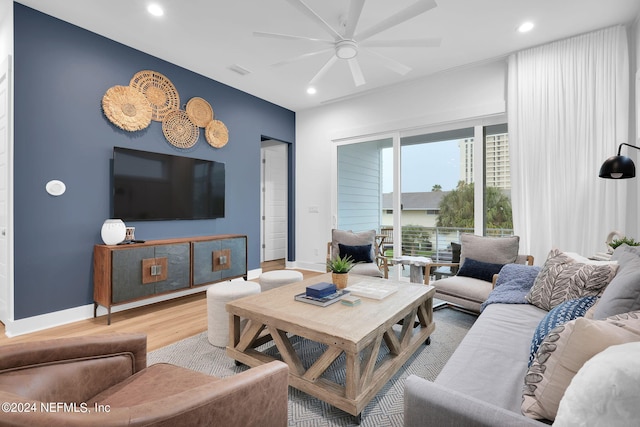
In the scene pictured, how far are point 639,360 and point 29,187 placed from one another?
3.91 m

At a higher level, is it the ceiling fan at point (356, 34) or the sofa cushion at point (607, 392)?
the ceiling fan at point (356, 34)

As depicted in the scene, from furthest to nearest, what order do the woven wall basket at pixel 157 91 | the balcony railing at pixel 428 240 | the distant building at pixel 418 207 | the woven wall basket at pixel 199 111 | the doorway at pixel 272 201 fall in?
1. the doorway at pixel 272 201
2. the distant building at pixel 418 207
3. the balcony railing at pixel 428 240
4. the woven wall basket at pixel 199 111
5. the woven wall basket at pixel 157 91

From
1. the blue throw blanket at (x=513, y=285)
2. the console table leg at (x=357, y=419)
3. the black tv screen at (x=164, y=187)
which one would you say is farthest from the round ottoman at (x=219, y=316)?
the blue throw blanket at (x=513, y=285)

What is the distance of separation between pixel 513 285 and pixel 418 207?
2.11 meters

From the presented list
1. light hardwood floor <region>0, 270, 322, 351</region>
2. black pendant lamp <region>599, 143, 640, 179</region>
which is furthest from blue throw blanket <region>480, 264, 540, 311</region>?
light hardwood floor <region>0, 270, 322, 351</region>

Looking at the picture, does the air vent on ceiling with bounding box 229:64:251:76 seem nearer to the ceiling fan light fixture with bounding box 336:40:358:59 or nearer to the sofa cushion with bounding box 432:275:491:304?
the ceiling fan light fixture with bounding box 336:40:358:59

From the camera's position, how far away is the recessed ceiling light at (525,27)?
3012 millimetres

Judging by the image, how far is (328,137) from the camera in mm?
5285

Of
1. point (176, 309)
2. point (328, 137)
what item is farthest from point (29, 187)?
point (328, 137)

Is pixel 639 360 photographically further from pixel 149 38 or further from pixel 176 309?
pixel 149 38

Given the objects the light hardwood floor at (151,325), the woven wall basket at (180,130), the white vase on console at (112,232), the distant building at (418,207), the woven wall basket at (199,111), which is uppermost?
the woven wall basket at (199,111)

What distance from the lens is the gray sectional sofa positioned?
0.89 m

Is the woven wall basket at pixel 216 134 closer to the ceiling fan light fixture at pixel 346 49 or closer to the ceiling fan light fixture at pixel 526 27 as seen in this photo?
the ceiling fan light fixture at pixel 346 49

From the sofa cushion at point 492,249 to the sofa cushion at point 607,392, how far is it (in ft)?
8.16
